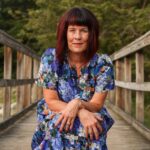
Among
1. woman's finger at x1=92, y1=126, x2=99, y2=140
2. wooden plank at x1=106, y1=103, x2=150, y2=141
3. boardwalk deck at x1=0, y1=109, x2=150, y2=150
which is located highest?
woman's finger at x1=92, y1=126, x2=99, y2=140

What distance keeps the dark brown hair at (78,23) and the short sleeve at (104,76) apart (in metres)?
0.06

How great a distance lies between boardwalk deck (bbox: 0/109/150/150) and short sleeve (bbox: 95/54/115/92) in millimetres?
2052

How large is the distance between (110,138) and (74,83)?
9.05 feet

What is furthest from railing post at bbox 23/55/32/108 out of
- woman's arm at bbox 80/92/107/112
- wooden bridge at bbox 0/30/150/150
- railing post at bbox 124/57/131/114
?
woman's arm at bbox 80/92/107/112

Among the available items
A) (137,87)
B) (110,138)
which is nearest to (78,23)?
(110,138)

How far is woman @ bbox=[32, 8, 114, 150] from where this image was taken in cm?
222

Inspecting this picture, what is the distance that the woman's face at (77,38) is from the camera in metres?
2.33

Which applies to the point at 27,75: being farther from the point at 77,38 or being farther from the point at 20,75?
the point at 77,38

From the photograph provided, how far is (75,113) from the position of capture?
7.12ft

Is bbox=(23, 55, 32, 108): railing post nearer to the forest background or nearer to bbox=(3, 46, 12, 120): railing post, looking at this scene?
bbox=(3, 46, 12, 120): railing post

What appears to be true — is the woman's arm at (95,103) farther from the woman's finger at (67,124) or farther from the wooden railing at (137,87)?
the wooden railing at (137,87)

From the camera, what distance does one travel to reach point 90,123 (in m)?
2.16

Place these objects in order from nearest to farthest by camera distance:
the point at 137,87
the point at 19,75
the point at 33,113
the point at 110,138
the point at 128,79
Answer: the point at 110,138 → the point at 137,87 → the point at 128,79 → the point at 19,75 → the point at 33,113

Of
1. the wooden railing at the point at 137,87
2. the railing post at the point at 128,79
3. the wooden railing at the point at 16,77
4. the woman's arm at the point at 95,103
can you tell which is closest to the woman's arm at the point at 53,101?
the woman's arm at the point at 95,103
